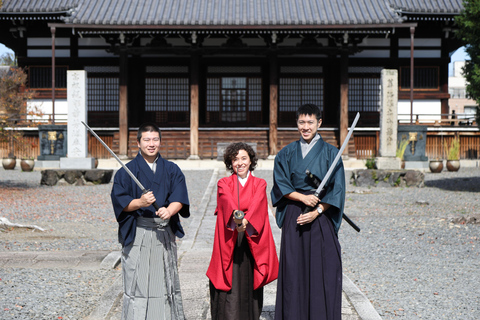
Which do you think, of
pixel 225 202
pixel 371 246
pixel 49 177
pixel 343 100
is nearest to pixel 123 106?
pixel 49 177

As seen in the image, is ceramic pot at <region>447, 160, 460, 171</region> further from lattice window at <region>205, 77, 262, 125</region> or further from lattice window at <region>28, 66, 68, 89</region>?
lattice window at <region>28, 66, 68, 89</region>

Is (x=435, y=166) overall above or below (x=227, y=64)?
below

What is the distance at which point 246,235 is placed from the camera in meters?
3.39

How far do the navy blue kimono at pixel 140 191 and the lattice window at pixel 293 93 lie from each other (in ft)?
51.9

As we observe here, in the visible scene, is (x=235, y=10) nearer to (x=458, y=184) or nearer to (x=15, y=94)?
(x=15, y=94)

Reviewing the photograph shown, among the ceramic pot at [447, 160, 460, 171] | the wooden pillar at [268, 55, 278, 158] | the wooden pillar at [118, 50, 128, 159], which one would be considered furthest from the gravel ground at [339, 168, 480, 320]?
the wooden pillar at [118, 50, 128, 159]

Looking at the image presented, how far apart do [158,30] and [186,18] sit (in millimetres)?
1044

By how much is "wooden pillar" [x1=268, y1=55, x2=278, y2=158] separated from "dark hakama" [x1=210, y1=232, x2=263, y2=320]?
13708 mm

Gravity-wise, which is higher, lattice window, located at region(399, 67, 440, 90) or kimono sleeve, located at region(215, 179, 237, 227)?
lattice window, located at region(399, 67, 440, 90)

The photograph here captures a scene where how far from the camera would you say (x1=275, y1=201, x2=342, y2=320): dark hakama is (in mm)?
3215

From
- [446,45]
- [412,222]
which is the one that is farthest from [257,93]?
[412,222]

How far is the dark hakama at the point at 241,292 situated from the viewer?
339 centimetres

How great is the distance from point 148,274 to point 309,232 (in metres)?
1.03

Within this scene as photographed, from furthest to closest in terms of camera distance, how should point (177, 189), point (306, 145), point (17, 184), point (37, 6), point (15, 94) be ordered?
point (15, 94)
point (37, 6)
point (17, 184)
point (306, 145)
point (177, 189)
